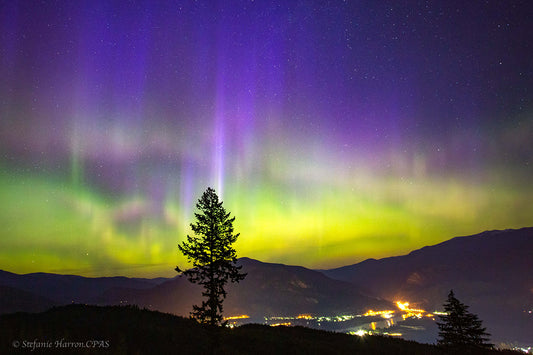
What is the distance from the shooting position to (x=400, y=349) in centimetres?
2300

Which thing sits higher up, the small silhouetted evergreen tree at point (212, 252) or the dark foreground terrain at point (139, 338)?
the small silhouetted evergreen tree at point (212, 252)

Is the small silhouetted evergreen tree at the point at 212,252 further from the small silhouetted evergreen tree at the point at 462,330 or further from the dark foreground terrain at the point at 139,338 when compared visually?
the small silhouetted evergreen tree at the point at 462,330

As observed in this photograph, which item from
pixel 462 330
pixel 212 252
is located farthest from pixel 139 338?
pixel 462 330

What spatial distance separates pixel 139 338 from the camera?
1788cm

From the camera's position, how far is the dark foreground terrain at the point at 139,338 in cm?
1407

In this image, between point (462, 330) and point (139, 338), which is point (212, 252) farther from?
point (462, 330)

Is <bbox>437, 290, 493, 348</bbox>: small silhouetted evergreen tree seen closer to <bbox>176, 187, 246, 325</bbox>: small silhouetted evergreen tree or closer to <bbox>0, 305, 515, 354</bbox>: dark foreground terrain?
<bbox>0, 305, 515, 354</bbox>: dark foreground terrain

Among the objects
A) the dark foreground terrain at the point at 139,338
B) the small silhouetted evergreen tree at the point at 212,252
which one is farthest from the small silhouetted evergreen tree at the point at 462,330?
the small silhouetted evergreen tree at the point at 212,252

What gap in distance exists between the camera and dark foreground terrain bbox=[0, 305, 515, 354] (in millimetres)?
14070

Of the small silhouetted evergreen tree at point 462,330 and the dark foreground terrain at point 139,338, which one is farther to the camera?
the small silhouetted evergreen tree at point 462,330

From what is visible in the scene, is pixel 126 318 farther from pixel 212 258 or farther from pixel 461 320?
pixel 461 320

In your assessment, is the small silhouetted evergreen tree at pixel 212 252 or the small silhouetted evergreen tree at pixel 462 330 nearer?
the small silhouetted evergreen tree at pixel 212 252

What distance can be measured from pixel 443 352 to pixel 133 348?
69.6ft

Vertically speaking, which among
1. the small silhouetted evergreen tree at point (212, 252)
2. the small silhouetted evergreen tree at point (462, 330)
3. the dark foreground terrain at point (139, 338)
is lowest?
the small silhouetted evergreen tree at point (462, 330)
